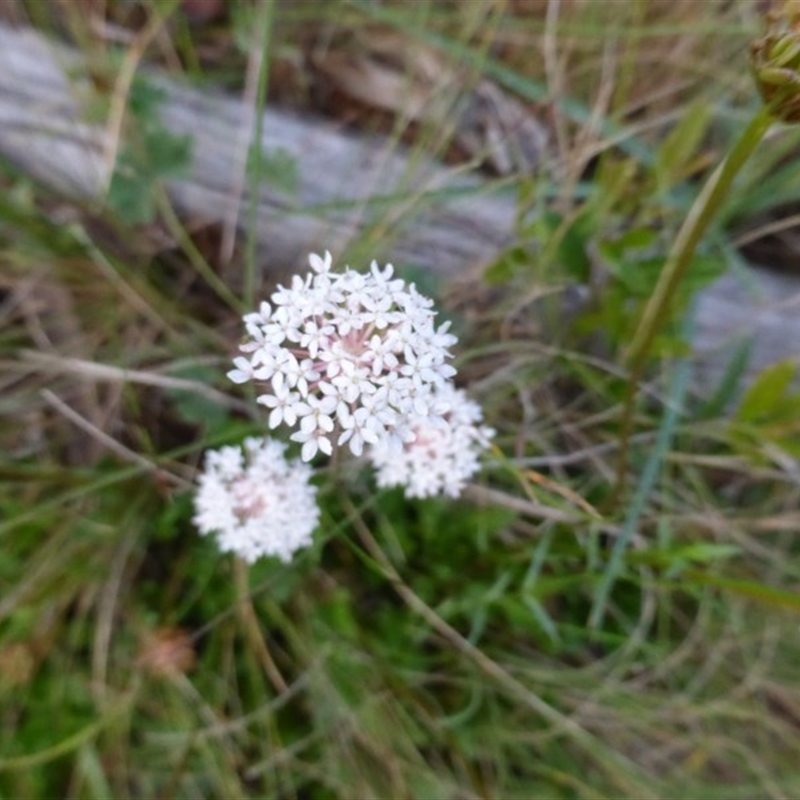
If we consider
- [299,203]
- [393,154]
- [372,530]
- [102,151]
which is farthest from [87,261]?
[372,530]

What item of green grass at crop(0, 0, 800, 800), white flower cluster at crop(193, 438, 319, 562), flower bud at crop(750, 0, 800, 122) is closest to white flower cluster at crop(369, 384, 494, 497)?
white flower cluster at crop(193, 438, 319, 562)

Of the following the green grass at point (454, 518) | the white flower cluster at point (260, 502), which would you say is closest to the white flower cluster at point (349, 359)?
the white flower cluster at point (260, 502)

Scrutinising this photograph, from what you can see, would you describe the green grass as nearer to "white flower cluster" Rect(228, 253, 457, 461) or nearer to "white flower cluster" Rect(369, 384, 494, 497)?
"white flower cluster" Rect(369, 384, 494, 497)

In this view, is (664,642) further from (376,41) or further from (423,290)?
(376,41)

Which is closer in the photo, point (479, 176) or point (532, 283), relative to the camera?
point (532, 283)

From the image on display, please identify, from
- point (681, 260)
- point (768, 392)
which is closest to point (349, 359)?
point (681, 260)
